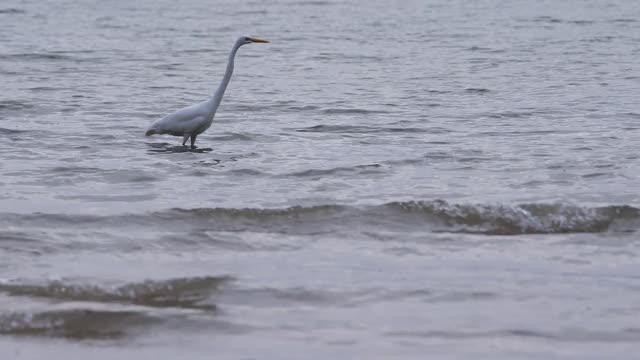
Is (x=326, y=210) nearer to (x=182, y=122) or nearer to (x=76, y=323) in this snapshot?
(x=76, y=323)

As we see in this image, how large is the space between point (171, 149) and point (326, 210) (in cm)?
361

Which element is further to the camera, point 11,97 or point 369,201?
point 11,97

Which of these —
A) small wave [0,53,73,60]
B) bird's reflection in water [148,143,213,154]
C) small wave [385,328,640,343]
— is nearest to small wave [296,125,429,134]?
bird's reflection in water [148,143,213,154]

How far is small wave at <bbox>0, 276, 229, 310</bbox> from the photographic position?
269 inches

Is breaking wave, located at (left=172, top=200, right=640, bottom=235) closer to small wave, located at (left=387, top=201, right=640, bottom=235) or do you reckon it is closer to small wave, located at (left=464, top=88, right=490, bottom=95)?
small wave, located at (left=387, top=201, right=640, bottom=235)

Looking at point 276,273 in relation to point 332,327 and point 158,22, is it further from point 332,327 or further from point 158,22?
point 158,22

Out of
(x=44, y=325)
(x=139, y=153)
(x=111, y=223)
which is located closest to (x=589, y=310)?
(x=44, y=325)

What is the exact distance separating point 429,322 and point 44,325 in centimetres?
184

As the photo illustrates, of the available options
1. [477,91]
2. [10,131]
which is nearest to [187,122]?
[10,131]

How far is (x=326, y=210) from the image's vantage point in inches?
359

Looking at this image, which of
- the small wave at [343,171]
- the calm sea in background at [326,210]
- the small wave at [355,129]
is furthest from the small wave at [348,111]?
the small wave at [343,171]

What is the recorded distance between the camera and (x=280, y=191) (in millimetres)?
10000

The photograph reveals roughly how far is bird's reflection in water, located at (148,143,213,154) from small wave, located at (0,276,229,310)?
5173 millimetres

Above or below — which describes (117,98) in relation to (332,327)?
below
